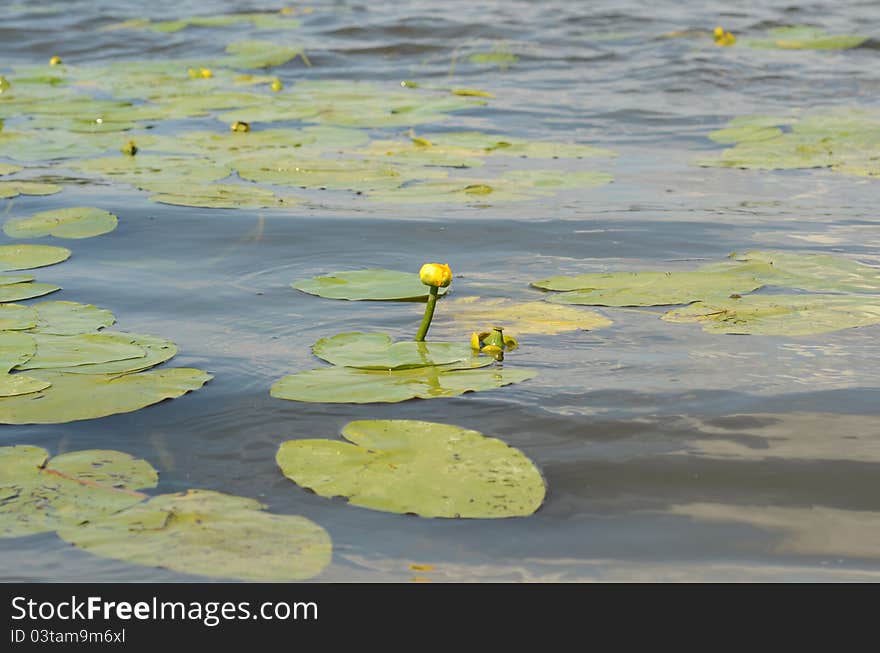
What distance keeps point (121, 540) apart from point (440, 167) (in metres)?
2.87

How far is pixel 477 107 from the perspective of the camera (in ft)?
18.7

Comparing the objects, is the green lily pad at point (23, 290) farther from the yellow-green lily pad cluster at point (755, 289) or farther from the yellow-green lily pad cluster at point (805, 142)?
the yellow-green lily pad cluster at point (805, 142)

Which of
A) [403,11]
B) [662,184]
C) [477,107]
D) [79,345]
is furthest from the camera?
[403,11]

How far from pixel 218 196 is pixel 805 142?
2.36 metres

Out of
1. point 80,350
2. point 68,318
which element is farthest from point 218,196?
point 80,350

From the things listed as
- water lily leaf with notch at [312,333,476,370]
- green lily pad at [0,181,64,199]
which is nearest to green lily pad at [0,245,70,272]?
green lily pad at [0,181,64,199]

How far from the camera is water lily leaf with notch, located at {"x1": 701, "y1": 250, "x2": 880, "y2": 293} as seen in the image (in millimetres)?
2814

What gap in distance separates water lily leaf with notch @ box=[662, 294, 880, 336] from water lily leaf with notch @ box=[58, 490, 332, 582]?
1.17 meters

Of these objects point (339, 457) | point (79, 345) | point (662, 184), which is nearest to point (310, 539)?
point (339, 457)

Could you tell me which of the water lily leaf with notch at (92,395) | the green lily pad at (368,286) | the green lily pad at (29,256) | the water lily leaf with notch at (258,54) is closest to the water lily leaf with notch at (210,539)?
the water lily leaf with notch at (92,395)

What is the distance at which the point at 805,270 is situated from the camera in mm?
2938
